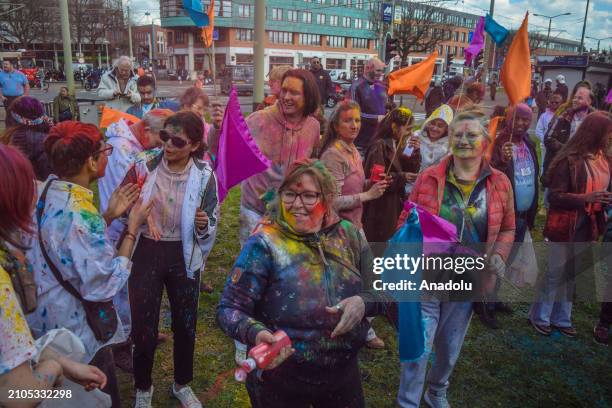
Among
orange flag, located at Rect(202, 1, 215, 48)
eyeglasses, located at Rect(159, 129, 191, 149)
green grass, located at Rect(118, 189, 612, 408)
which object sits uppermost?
orange flag, located at Rect(202, 1, 215, 48)

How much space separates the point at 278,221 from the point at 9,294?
1.08 m

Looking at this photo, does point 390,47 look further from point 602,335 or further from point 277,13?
point 277,13

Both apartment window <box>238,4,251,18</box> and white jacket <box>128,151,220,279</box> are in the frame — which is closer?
white jacket <box>128,151,220,279</box>

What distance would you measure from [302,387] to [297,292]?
43 cm

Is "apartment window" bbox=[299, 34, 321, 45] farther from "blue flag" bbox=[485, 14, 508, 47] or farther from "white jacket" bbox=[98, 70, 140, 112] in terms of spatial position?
"blue flag" bbox=[485, 14, 508, 47]

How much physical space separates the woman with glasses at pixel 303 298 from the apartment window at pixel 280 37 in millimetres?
69825

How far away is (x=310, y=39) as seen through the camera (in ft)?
240

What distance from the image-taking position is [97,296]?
7.14 feet

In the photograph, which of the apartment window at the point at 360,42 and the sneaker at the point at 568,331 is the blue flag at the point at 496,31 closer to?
the sneaker at the point at 568,331

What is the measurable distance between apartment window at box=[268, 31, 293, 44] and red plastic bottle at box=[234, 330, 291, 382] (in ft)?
231

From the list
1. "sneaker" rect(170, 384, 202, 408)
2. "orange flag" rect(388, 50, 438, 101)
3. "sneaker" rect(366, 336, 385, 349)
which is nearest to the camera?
"sneaker" rect(170, 384, 202, 408)

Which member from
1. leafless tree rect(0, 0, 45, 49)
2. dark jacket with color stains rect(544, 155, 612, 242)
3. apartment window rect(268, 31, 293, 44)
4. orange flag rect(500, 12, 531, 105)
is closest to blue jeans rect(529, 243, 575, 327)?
dark jacket with color stains rect(544, 155, 612, 242)

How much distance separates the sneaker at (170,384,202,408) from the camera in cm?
323

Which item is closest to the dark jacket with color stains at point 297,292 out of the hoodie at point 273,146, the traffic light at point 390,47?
the hoodie at point 273,146
